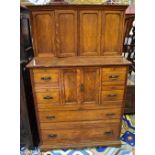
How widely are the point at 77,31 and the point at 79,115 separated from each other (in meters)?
0.96

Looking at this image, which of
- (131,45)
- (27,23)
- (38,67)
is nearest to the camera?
(38,67)

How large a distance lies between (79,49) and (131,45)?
93 cm

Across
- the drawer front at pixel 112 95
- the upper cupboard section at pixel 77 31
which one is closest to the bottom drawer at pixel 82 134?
the drawer front at pixel 112 95

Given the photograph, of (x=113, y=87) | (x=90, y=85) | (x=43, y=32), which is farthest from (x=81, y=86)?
(x=43, y=32)

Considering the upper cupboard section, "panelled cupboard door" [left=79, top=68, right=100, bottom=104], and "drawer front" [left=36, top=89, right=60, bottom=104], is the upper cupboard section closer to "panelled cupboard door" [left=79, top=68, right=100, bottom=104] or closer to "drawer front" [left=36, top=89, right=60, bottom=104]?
"panelled cupboard door" [left=79, top=68, right=100, bottom=104]

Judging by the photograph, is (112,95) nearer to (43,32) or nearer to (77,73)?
(77,73)

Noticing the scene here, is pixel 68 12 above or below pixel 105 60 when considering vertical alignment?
above

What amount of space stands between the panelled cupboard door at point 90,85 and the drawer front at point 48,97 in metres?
0.27
